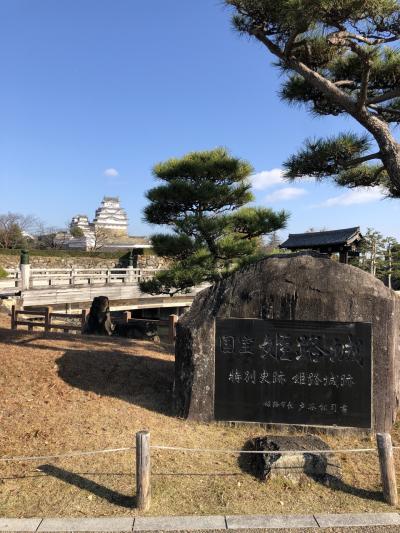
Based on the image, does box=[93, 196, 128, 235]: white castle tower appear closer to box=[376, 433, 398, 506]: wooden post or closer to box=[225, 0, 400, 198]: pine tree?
box=[225, 0, 400, 198]: pine tree

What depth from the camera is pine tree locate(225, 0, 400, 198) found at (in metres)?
5.60

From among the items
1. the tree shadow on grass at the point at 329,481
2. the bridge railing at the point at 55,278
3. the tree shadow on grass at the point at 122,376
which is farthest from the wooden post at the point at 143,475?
the bridge railing at the point at 55,278

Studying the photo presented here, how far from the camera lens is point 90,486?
13.6 ft

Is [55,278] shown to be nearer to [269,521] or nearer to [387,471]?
[269,521]

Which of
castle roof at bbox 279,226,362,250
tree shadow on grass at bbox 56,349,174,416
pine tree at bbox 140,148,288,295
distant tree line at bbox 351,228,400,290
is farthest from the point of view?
distant tree line at bbox 351,228,400,290

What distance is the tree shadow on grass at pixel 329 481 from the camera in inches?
162

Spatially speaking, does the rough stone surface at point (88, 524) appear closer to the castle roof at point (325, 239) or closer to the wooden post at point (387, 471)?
the wooden post at point (387, 471)

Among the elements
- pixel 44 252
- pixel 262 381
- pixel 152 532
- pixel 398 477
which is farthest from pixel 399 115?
pixel 44 252

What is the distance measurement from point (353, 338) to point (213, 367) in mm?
1723

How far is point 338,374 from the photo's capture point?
5309 millimetres

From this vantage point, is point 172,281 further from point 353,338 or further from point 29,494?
point 29,494

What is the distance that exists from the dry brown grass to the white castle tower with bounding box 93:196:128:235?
3054 inches

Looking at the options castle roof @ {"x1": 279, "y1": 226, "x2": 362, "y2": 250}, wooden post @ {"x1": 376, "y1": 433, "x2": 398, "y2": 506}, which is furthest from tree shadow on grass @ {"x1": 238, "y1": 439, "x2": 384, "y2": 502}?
castle roof @ {"x1": 279, "y1": 226, "x2": 362, "y2": 250}

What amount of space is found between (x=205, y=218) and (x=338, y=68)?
4240 millimetres
